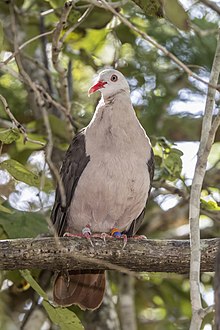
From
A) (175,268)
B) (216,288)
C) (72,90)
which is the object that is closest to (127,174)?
(175,268)

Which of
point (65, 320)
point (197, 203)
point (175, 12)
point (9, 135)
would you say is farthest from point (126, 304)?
point (175, 12)

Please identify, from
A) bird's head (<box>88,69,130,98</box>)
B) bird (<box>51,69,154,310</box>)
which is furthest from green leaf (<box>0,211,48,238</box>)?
bird's head (<box>88,69,130,98</box>)

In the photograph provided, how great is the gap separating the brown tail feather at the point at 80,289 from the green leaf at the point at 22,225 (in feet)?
1.24

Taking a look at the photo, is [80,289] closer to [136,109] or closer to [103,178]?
[103,178]

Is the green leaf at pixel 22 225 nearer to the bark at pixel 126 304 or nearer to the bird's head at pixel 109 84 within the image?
the bird's head at pixel 109 84

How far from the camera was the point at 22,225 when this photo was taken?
4.71 metres

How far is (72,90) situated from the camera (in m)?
6.38

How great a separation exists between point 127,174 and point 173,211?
1292 millimetres

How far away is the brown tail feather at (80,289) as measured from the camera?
497 cm

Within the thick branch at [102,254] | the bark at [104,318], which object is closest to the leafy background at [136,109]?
Result: the bark at [104,318]

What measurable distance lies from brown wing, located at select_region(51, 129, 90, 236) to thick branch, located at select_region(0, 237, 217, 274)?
2.43 feet

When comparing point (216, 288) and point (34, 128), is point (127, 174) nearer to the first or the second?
point (34, 128)

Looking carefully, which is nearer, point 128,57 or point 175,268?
point 175,268

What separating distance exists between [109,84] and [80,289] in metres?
1.22
